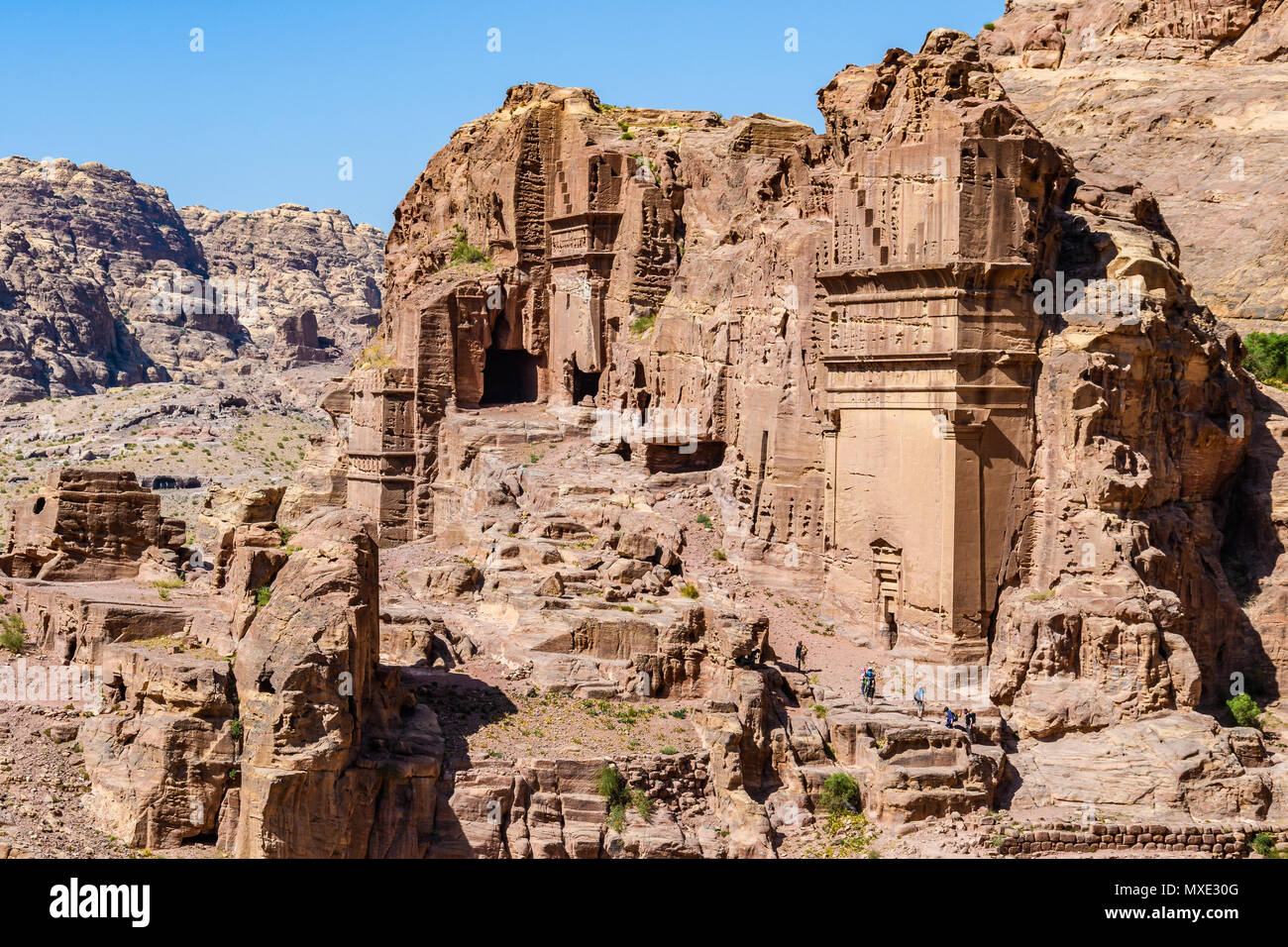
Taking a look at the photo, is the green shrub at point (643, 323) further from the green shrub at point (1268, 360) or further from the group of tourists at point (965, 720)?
the group of tourists at point (965, 720)

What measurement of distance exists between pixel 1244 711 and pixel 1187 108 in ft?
132

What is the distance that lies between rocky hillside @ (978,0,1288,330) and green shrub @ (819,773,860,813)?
32.2 meters

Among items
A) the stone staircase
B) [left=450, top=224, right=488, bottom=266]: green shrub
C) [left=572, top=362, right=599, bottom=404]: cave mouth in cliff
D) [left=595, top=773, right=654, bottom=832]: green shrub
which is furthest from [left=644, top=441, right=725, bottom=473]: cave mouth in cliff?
[left=595, top=773, right=654, bottom=832]: green shrub

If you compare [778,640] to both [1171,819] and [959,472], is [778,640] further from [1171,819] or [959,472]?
[1171,819]

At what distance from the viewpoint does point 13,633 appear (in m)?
34.5

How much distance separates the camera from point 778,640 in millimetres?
39469

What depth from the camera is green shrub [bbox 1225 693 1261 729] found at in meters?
38.1

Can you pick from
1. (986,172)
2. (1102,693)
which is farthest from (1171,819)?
(986,172)

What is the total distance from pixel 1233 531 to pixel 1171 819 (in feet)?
45.6

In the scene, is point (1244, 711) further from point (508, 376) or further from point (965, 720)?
point (508, 376)

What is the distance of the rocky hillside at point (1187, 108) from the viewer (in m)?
59.1

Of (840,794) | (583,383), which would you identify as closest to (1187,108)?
(583,383)

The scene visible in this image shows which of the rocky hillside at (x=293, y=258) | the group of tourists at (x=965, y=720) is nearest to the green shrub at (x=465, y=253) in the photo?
the group of tourists at (x=965, y=720)

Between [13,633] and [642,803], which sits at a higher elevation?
[13,633]
